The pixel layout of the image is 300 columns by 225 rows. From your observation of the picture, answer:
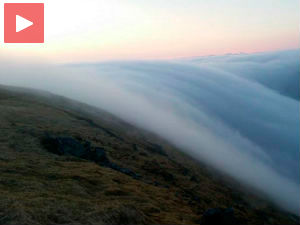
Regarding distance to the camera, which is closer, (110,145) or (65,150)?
(65,150)

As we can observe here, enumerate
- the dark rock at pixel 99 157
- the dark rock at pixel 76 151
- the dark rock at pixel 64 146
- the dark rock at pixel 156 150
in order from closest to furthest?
the dark rock at pixel 64 146 < the dark rock at pixel 76 151 < the dark rock at pixel 99 157 < the dark rock at pixel 156 150

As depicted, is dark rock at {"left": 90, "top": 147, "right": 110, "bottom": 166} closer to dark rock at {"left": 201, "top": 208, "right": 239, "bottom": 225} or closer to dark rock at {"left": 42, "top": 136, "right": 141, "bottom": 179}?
dark rock at {"left": 42, "top": 136, "right": 141, "bottom": 179}

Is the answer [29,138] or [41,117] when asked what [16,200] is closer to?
[29,138]

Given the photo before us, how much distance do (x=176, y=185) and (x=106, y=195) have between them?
22.6 meters

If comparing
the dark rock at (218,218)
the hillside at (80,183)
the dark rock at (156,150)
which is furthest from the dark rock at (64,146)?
the dark rock at (156,150)

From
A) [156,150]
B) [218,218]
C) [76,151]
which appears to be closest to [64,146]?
[76,151]

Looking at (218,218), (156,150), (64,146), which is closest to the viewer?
(218,218)

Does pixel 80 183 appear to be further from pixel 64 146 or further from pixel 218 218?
pixel 64 146

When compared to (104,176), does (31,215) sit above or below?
above

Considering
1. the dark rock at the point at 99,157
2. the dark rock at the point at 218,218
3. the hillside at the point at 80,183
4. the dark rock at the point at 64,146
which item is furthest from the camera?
the dark rock at the point at 99,157

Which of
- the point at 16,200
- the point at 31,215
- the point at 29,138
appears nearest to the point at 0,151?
the point at 29,138

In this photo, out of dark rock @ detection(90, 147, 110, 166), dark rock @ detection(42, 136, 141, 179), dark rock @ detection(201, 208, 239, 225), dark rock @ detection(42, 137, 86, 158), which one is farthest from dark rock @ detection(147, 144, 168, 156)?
dark rock @ detection(201, 208, 239, 225)

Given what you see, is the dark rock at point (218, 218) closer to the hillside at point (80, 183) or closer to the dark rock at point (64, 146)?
the hillside at point (80, 183)

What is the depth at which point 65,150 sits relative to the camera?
39875 millimetres
